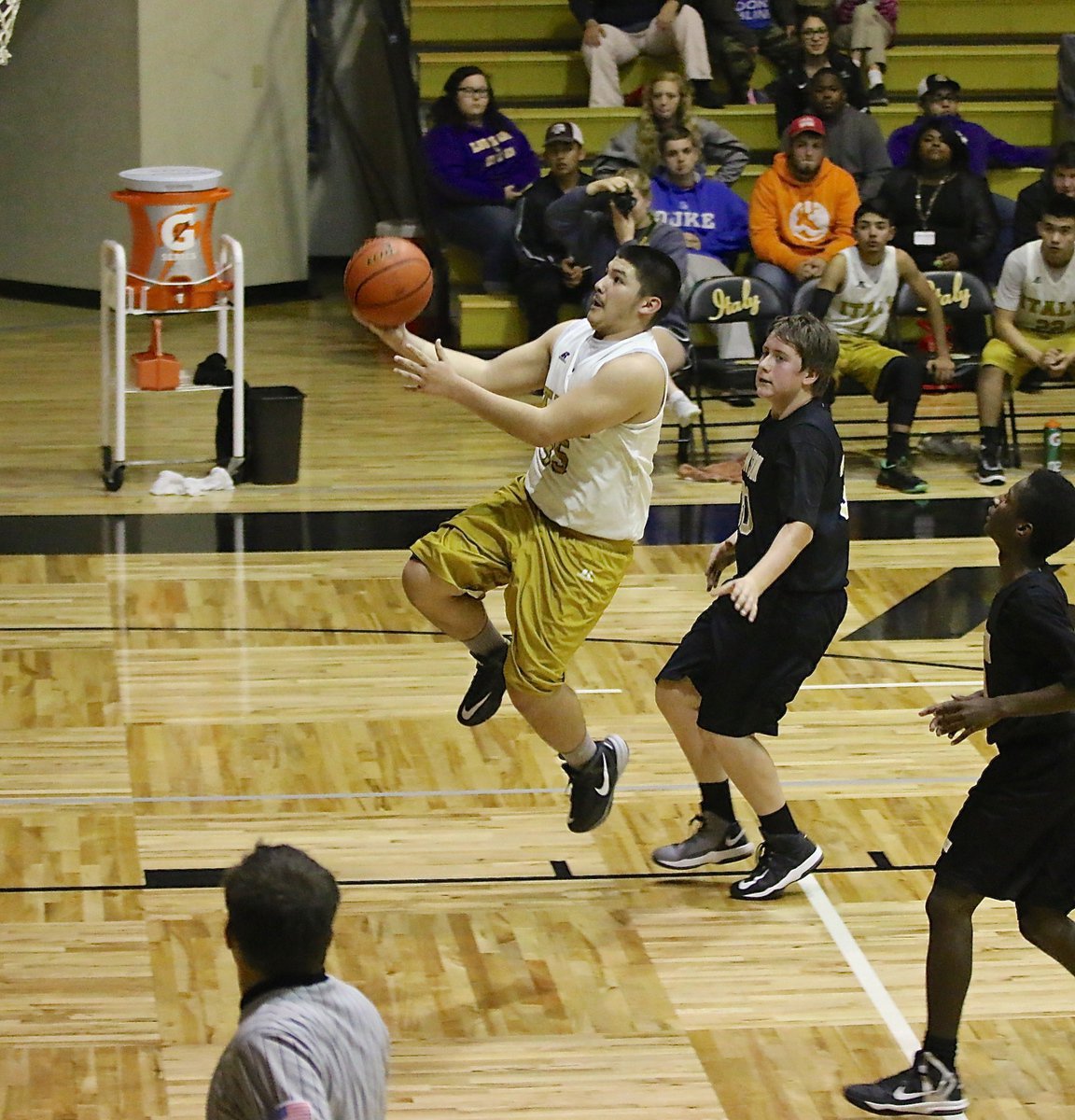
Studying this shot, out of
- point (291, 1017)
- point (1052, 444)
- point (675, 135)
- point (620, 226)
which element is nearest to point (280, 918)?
point (291, 1017)

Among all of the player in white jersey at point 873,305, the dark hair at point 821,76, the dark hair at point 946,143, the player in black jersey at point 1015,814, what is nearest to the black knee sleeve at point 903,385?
the player in white jersey at point 873,305

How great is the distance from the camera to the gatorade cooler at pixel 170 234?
844 cm

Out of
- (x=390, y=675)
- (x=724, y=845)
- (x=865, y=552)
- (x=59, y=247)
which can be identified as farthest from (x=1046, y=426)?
(x=59, y=247)

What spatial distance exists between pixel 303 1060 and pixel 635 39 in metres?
10.1

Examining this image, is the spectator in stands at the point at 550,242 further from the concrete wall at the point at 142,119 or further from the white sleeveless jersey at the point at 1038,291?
the concrete wall at the point at 142,119

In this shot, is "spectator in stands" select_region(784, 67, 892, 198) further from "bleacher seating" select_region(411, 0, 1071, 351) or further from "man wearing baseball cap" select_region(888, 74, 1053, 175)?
"bleacher seating" select_region(411, 0, 1071, 351)

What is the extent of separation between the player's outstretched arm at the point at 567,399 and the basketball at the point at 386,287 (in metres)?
0.24

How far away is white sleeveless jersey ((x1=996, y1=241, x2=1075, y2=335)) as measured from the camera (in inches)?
352

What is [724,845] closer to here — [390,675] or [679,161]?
[390,675]

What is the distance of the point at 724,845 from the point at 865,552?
3059 mm

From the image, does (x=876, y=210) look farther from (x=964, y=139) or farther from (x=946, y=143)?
(x=964, y=139)

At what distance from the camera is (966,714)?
3564mm

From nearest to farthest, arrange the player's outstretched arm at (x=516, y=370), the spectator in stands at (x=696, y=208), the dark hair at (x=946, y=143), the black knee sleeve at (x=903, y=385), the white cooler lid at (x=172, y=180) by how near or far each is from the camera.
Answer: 1. the player's outstretched arm at (x=516, y=370)
2. the white cooler lid at (x=172, y=180)
3. the black knee sleeve at (x=903, y=385)
4. the spectator in stands at (x=696, y=208)
5. the dark hair at (x=946, y=143)

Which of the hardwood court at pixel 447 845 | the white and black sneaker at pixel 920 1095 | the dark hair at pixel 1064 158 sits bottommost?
the hardwood court at pixel 447 845
